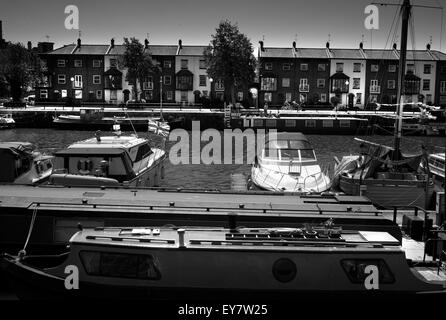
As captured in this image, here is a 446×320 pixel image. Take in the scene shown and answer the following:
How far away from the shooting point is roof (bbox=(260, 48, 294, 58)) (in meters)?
99.2

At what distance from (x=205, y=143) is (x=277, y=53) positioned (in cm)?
4532

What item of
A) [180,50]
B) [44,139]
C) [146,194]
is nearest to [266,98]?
[180,50]

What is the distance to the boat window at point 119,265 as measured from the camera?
11.2 meters

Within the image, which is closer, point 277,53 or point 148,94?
point 277,53

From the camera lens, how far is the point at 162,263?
441 inches

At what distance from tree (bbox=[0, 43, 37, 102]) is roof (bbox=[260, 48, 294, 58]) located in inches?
1810

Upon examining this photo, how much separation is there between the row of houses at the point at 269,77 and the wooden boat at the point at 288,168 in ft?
224

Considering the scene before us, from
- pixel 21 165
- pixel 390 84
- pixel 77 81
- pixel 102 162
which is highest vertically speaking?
pixel 77 81

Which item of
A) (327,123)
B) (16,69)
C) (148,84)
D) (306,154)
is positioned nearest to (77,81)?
(16,69)

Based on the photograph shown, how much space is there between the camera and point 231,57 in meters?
85.9

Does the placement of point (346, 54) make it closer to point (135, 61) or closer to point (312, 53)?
point (312, 53)

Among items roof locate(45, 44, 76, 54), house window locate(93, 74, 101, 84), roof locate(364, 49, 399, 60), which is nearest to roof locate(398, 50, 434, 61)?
roof locate(364, 49, 399, 60)

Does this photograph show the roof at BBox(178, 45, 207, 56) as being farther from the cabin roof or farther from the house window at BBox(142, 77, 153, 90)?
the cabin roof
